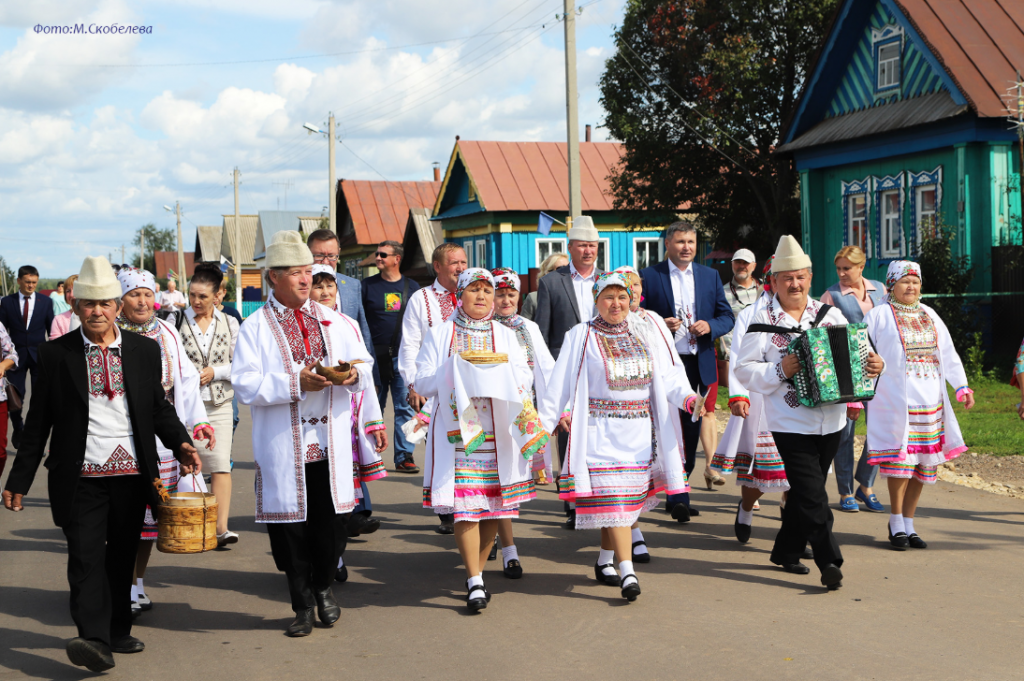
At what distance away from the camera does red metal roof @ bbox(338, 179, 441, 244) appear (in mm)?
48344

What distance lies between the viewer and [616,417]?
6.31 m

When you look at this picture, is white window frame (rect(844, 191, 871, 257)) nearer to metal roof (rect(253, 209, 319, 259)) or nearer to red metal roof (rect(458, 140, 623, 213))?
red metal roof (rect(458, 140, 623, 213))

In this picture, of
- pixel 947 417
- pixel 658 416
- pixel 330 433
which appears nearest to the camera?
pixel 330 433

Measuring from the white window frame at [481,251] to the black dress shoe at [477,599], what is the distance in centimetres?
3069

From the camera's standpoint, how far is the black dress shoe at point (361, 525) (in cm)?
798

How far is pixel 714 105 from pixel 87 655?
2483 centimetres

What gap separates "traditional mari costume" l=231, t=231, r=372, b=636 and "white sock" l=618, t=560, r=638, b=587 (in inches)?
62.3

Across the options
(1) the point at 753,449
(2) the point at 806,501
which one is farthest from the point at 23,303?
(2) the point at 806,501

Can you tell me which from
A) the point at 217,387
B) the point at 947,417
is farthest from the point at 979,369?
the point at 217,387

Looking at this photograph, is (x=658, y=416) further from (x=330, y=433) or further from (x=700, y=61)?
(x=700, y=61)

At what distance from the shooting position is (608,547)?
648cm

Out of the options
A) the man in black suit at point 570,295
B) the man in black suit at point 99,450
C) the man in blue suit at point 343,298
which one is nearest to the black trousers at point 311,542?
the man in black suit at point 99,450

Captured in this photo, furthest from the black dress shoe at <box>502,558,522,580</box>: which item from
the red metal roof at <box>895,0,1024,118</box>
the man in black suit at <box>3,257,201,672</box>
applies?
the red metal roof at <box>895,0,1024,118</box>

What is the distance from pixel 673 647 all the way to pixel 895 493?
9.39 ft
